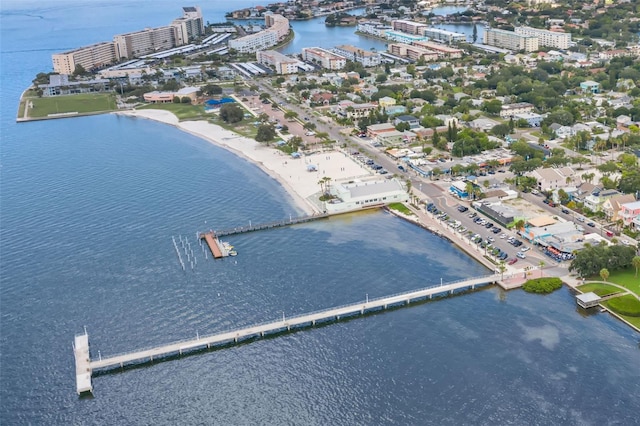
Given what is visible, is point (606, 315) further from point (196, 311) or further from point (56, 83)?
point (56, 83)

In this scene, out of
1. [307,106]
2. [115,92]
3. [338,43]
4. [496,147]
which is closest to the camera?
[496,147]

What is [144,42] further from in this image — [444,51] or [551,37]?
[551,37]

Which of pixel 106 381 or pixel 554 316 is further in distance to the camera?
pixel 554 316

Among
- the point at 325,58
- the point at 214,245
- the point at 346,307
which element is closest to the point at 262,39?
the point at 325,58

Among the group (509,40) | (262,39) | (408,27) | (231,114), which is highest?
(408,27)

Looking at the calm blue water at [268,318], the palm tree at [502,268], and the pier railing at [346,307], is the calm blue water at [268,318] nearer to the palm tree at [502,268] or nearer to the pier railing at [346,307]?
the pier railing at [346,307]

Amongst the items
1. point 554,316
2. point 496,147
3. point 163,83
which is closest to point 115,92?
point 163,83

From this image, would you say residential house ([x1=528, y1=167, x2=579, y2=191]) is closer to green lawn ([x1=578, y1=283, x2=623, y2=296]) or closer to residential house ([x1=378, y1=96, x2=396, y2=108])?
green lawn ([x1=578, y1=283, x2=623, y2=296])
